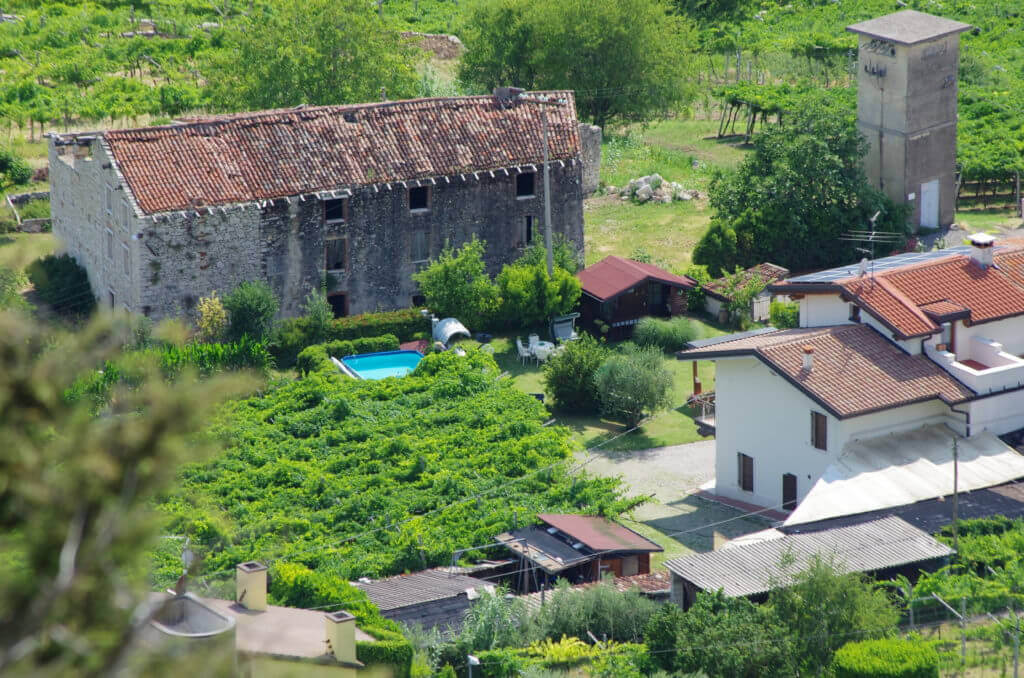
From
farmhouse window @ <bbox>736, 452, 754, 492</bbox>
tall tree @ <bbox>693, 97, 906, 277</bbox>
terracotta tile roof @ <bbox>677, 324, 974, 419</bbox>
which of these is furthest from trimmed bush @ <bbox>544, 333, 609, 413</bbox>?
tall tree @ <bbox>693, 97, 906, 277</bbox>

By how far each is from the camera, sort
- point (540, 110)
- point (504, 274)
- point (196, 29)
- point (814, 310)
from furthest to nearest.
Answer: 1. point (196, 29)
2. point (540, 110)
3. point (504, 274)
4. point (814, 310)

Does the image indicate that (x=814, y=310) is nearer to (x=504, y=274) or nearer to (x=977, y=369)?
(x=977, y=369)

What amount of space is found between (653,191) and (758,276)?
14.0m

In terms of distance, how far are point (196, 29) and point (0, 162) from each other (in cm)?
3080

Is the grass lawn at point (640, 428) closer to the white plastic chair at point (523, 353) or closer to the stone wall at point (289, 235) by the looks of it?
the white plastic chair at point (523, 353)

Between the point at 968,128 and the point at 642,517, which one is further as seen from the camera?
the point at 968,128

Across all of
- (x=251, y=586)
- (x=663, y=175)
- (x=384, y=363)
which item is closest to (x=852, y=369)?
(x=384, y=363)

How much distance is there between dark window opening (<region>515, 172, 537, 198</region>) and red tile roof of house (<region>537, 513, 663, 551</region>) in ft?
68.4

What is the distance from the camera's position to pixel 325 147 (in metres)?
54.5

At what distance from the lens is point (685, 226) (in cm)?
6469

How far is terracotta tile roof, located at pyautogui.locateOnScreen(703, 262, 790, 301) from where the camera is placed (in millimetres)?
55419

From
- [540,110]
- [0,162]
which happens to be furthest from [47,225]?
[540,110]

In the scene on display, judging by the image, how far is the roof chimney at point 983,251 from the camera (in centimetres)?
4512

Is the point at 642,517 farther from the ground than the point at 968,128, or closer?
closer
